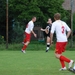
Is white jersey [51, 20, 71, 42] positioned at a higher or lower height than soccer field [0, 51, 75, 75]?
higher

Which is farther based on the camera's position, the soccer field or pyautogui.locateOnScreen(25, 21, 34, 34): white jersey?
pyautogui.locateOnScreen(25, 21, 34, 34): white jersey

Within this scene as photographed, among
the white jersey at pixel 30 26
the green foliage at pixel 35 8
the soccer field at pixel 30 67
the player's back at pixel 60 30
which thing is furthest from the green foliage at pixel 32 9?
the player's back at pixel 60 30

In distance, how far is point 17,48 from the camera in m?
29.0

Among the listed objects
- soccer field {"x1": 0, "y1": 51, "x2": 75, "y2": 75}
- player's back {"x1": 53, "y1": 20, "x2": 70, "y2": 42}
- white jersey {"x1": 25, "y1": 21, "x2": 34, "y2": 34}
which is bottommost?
soccer field {"x1": 0, "y1": 51, "x2": 75, "y2": 75}

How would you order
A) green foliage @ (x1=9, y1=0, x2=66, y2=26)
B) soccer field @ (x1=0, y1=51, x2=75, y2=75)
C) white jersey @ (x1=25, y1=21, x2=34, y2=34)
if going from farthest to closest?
1. green foliage @ (x1=9, y1=0, x2=66, y2=26)
2. white jersey @ (x1=25, y1=21, x2=34, y2=34)
3. soccer field @ (x1=0, y1=51, x2=75, y2=75)

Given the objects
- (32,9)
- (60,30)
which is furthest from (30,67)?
Result: (32,9)

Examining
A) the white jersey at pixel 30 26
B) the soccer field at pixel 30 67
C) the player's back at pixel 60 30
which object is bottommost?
the soccer field at pixel 30 67

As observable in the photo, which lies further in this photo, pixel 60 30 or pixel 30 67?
pixel 30 67

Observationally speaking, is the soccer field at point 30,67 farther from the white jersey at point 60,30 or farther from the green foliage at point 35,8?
the green foliage at point 35,8

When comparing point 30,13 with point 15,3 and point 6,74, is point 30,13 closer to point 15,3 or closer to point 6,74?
point 15,3

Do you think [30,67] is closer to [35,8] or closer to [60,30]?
[60,30]

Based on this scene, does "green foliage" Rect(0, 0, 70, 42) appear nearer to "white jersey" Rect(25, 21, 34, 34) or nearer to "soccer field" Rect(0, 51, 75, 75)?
"white jersey" Rect(25, 21, 34, 34)

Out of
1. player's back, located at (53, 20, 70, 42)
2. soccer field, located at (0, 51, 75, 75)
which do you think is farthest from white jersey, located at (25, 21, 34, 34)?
player's back, located at (53, 20, 70, 42)

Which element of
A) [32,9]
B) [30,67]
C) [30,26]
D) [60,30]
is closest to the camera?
[60,30]
